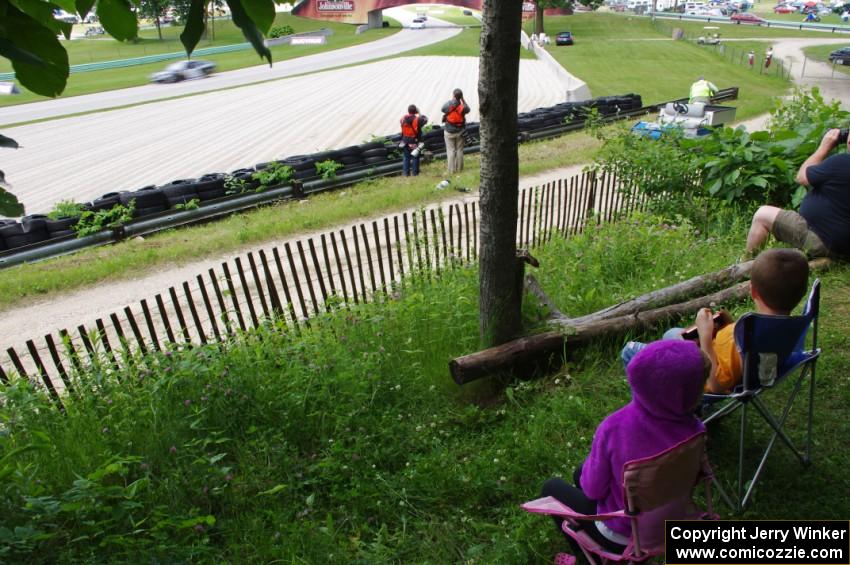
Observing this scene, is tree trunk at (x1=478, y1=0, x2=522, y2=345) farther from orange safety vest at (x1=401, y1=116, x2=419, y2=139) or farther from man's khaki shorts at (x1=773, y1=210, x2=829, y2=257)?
orange safety vest at (x1=401, y1=116, x2=419, y2=139)

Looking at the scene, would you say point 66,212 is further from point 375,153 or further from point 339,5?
point 339,5

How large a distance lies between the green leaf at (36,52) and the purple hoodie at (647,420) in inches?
83.2

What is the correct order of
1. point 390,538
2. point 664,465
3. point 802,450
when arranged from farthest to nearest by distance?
point 802,450
point 390,538
point 664,465

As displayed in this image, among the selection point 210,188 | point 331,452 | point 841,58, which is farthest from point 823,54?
point 331,452

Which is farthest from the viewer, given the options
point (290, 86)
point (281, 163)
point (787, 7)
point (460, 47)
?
point (787, 7)

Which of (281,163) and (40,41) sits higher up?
(40,41)

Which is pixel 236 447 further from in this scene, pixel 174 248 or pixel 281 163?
pixel 281 163

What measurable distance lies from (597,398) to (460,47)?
47.0 meters

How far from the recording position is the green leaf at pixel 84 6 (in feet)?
5.29

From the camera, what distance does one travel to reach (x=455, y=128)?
1374 centimetres

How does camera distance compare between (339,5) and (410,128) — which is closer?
(410,128)

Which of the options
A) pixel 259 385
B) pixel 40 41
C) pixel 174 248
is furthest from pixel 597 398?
pixel 174 248

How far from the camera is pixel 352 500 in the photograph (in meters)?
3.52

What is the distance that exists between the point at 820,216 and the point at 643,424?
472 centimetres
